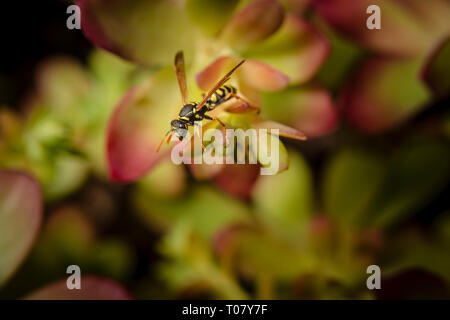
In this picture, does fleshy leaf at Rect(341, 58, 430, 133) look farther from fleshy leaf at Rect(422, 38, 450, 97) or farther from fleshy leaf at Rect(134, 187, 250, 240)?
fleshy leaf at Rect(134, 187, 250, 240)

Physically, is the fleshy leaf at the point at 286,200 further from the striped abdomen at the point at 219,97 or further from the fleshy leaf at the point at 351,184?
the striped abdomen at the point at 219,97

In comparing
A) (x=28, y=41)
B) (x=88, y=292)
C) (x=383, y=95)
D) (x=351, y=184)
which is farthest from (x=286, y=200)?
(x=28, y=41)

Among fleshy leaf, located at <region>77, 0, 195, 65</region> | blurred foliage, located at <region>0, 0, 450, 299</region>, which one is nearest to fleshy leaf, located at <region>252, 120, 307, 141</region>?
blurred foliage, located at <region>0, 0, 450, 299</region>

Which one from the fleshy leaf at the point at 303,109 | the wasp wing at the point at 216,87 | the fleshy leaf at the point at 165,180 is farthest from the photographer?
the fleshy leaf at the point at 165,180

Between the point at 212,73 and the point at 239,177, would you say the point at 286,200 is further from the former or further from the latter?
the point at 212,73

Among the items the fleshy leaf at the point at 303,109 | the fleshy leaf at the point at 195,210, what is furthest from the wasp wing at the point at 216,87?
the fleshy leaf at the point at 195,210
